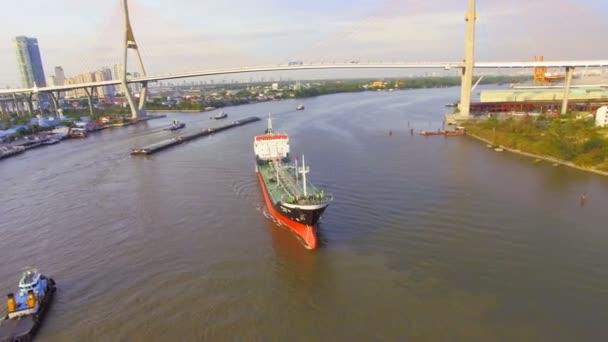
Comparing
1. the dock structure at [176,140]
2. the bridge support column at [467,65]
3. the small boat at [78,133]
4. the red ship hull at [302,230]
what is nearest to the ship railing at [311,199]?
the red ship hull at [302,230]

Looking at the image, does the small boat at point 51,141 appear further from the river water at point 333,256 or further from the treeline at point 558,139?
the treeline at point 558,139

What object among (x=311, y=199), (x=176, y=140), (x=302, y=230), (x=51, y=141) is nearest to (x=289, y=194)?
(x=311, y=199)

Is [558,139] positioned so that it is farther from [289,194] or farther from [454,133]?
[289,194]

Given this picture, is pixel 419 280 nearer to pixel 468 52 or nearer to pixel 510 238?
pixel 510 238

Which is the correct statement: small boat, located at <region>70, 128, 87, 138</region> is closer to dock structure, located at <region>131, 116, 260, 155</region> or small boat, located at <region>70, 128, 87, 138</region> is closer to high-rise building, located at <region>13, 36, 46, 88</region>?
dock structure, located at <region>131, 116, 260, 155</region>

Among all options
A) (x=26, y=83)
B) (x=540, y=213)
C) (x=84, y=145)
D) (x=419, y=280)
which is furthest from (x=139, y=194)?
(x=26, y=83)
